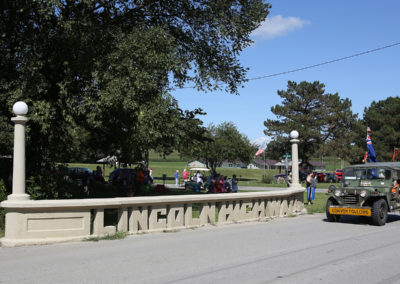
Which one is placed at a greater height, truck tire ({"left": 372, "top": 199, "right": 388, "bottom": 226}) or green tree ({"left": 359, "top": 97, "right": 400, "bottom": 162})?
green tree ({"left": 359, "top": 97, "right": 400, "bottom": 162})

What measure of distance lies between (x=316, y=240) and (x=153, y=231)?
3.82 metres

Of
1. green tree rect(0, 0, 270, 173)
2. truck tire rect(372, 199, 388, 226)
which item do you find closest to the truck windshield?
truck tire rect(372, 199, 388, 226)

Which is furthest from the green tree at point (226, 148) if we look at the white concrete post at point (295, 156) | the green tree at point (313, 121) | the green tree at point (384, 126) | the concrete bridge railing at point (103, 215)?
the concrete bridge railing at point (103, 215)

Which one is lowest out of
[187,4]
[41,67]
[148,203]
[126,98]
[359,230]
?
[359,230]

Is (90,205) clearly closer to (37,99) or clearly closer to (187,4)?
(37,99)

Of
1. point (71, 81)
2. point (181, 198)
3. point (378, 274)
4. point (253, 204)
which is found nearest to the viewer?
point (378, 274)

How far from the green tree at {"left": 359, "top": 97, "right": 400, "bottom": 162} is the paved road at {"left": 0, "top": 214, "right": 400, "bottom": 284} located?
5543 centimetres

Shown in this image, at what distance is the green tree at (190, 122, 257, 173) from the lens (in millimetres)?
53844

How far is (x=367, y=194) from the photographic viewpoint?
12578 millimetres

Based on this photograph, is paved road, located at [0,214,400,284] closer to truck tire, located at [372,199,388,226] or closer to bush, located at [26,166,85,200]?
truck tire, located at [372,199,388,226]

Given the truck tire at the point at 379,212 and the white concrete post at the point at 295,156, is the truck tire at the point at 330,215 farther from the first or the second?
the white concrete post at the point at 295,156

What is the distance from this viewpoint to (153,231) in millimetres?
10492

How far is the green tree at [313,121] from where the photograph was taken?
5794 cm

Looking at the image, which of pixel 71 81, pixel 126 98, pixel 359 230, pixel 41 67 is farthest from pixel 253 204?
pixel 41 67
